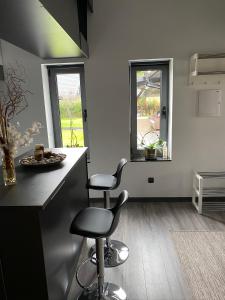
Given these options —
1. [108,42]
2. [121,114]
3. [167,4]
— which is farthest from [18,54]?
[167,4]

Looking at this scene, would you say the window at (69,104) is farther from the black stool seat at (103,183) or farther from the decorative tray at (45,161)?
the decorative tray at (45,161)

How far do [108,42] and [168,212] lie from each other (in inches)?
96.2

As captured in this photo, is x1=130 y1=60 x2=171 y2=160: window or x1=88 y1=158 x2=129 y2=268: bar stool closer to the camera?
x1=88 y1=158 x2=129 y2=268: bar stool

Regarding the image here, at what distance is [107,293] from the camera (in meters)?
1.76

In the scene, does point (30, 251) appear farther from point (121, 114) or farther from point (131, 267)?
point (121, 114)

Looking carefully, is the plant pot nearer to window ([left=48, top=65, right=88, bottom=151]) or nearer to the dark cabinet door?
window ([left=48, top=65, right=88, bottom=151])

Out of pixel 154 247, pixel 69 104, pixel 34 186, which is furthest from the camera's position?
pixel 69 104

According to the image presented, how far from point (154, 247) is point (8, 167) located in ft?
5.64

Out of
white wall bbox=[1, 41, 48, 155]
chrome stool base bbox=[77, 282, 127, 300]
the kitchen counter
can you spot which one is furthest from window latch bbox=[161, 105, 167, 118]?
chrome stool base bbox=[77, 282, 127, 300]

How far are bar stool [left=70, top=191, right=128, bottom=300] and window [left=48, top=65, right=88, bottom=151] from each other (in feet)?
6.28

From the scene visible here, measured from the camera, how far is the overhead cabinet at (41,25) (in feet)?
4.28

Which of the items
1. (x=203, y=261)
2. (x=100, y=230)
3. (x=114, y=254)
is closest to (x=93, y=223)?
(x=100, y=230)

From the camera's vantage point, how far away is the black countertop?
1146 millimetres

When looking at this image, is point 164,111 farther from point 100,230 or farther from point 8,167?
point 8,167
